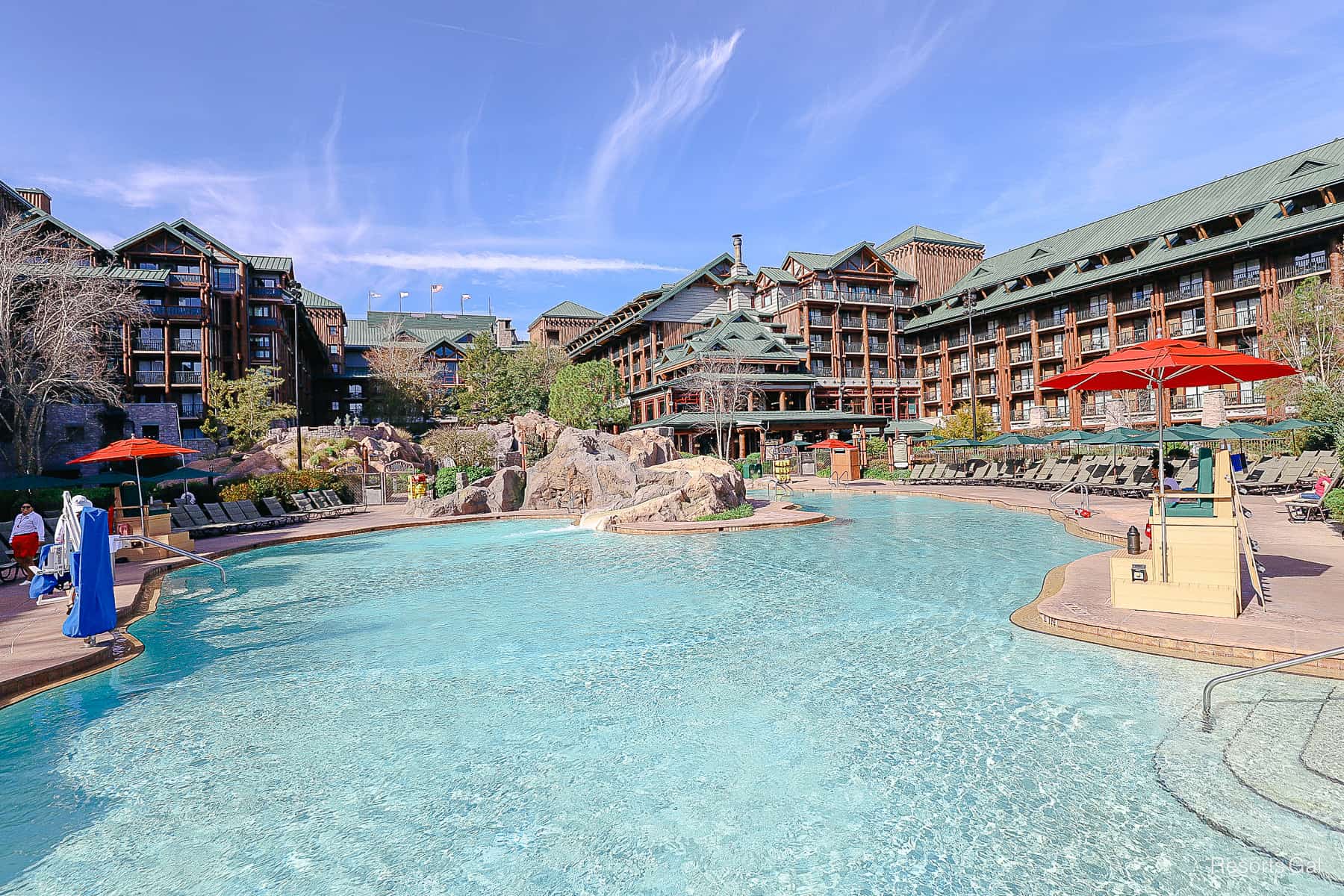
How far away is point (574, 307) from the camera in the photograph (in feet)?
294

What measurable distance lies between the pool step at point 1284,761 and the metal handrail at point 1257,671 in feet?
0.84

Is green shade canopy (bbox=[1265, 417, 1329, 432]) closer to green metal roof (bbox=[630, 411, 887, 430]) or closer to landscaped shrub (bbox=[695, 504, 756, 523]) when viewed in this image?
landscaped shrub (bbox=[695, 504, 756, 523])

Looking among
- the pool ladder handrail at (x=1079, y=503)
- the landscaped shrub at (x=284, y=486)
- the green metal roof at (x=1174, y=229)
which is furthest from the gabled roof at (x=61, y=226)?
the green metal roof at (x=1174, y=229)

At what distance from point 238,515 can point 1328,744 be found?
22.8 meters

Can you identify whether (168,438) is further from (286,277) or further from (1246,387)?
(1246,387)

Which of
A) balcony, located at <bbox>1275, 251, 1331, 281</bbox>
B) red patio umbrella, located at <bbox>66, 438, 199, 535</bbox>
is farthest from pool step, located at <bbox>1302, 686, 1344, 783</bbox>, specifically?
balcony, located at <bbox>1275, 251, 1331, 281</bbox>

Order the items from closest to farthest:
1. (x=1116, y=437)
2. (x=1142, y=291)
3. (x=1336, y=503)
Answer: (x=1336, y=503), (x=1116, y=437), (x=1142, y=291)

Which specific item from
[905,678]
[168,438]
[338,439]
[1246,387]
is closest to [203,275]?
[168,438]

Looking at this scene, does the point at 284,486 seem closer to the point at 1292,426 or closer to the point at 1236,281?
the point at 1292,426

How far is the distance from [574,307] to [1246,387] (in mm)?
69099

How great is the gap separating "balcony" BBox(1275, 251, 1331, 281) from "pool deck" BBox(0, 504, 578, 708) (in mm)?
46124

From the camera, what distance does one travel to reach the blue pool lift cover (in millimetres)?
7438

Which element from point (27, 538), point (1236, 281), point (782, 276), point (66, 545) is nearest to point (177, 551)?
point (66, 545)

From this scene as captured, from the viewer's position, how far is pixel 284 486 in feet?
78.6
